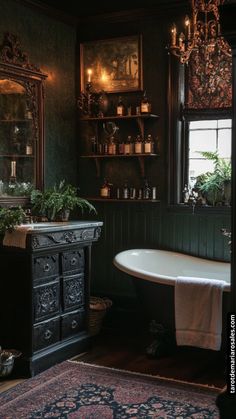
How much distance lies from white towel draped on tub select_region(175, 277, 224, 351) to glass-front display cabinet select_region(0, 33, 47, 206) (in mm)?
1658

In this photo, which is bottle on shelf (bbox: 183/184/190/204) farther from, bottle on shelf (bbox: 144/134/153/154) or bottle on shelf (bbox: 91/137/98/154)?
bottle on shelf (bbox: 91/137/98/154)

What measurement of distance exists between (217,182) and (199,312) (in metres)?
1.37

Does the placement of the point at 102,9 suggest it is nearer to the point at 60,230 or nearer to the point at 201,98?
the point at 201,98

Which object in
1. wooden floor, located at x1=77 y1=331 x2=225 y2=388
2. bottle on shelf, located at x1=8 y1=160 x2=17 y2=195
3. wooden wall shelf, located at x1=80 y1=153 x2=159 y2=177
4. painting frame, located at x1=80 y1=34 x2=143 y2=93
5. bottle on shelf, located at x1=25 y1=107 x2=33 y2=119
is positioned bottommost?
wooden floor, located at x1=77 y1=331 x2=225 y2=388

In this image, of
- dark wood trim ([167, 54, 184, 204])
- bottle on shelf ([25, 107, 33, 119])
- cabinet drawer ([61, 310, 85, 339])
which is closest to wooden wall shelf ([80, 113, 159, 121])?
dark wood trim ([167, 54, 184, 204])

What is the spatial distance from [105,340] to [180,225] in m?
1.24

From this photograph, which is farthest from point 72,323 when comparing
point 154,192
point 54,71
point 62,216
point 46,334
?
point 54,71

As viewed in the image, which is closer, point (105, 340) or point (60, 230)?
point (60, 230)

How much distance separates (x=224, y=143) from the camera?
17.1ft

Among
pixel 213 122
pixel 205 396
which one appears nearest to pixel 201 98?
pixel 213 122

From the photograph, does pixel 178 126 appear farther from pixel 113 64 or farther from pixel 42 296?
pixel 42 296

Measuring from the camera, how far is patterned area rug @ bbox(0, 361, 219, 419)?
3484 mm

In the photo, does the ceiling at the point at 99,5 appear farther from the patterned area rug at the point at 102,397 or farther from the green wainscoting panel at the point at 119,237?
the patterned area rug at the point at 102,397

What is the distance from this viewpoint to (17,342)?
13.7ft
